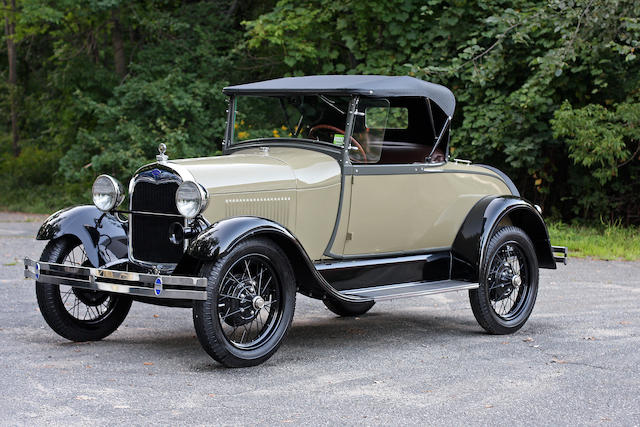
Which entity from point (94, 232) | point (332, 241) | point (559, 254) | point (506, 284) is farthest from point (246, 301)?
point (559, 254)

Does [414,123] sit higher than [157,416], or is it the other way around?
[414,123]

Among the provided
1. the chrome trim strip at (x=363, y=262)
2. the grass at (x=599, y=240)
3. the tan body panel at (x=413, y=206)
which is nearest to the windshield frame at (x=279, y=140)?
the tan body panel at (x=413, y=206)

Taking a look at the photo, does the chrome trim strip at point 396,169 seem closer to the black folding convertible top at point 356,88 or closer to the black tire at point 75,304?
the black folding convertible top at point 356,88

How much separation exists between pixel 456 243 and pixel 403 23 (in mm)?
8374

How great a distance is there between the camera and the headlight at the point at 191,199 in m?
5.55

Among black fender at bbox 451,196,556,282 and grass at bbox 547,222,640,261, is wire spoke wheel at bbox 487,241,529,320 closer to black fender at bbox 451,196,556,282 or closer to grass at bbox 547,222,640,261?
black fender at bbox 451,196,556,282

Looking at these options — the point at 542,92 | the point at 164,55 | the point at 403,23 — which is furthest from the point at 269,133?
the point at 164,55

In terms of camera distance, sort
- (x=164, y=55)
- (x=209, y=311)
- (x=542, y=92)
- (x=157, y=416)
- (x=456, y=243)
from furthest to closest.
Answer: (x=164, y=55)
(x=542, y=92)
(x=456, y=243)
(x=209, y=311)
(x=157, y=416)

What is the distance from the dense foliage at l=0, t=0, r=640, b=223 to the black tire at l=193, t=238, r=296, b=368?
6.79 m

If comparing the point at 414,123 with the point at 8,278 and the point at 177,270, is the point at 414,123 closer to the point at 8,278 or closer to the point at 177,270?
the point at 177,270

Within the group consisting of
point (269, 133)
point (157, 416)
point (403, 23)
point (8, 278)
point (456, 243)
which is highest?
point (403, 23)

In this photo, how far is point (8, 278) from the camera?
30.2 ft

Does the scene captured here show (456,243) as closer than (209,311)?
No

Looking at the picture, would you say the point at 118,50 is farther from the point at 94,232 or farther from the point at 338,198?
the point at 338,198
